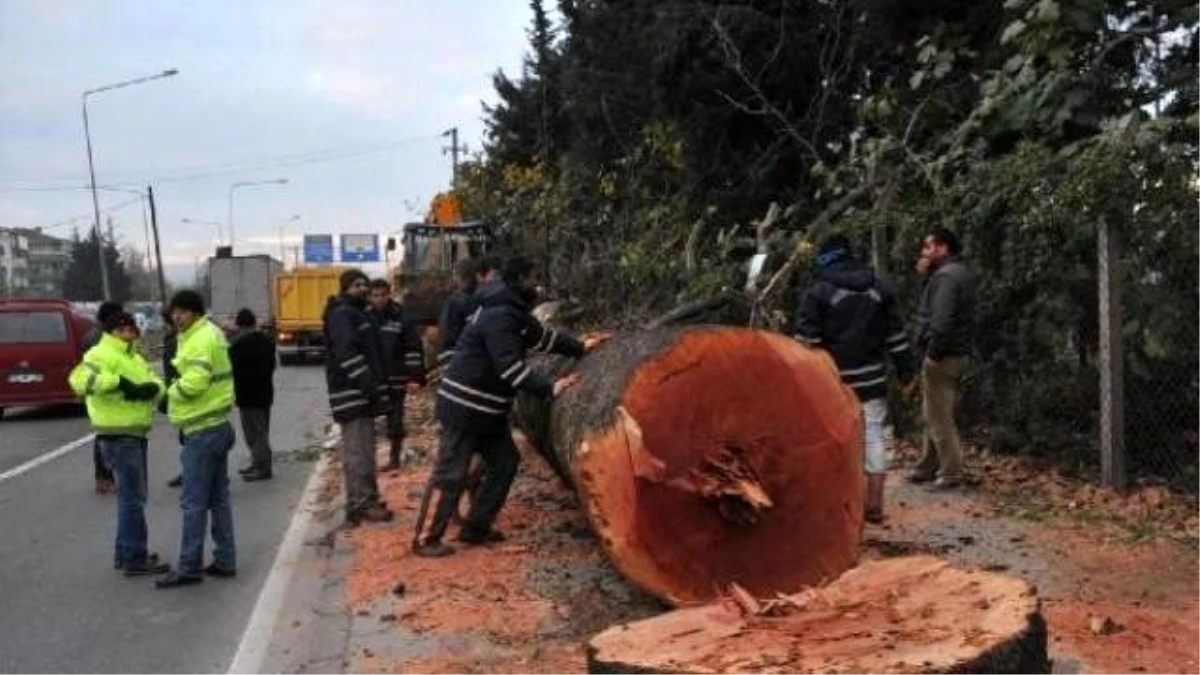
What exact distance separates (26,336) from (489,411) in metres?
14.2

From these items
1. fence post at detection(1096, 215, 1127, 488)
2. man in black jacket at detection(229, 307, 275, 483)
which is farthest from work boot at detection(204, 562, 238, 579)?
fence post at detection(1096, 215, 1127, 488)

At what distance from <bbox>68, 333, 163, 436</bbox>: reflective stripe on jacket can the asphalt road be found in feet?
3.15

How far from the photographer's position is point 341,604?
23.4 feet

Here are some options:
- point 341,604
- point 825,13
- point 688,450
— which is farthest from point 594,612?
point 825,13

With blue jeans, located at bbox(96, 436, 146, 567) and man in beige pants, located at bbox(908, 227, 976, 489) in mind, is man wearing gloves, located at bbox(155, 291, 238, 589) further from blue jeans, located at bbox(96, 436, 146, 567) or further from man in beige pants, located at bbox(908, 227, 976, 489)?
man in beige pants, located at bbox(908, 227, 976, 489)

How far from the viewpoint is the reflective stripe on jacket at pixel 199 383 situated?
301 inches

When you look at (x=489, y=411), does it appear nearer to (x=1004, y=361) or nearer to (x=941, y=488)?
(x=941, y=488)

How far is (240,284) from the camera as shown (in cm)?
3919

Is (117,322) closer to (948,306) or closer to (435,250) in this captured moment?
(948,306)

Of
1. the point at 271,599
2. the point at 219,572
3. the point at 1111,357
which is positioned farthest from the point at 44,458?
the point at 1111,357

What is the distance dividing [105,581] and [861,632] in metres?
5.29

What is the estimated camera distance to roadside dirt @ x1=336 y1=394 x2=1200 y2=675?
5711 mm

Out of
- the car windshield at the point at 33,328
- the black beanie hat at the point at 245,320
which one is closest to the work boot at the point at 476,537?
the black beanie hat at the point at 245,320

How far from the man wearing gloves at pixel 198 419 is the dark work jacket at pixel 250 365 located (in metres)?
4.21
